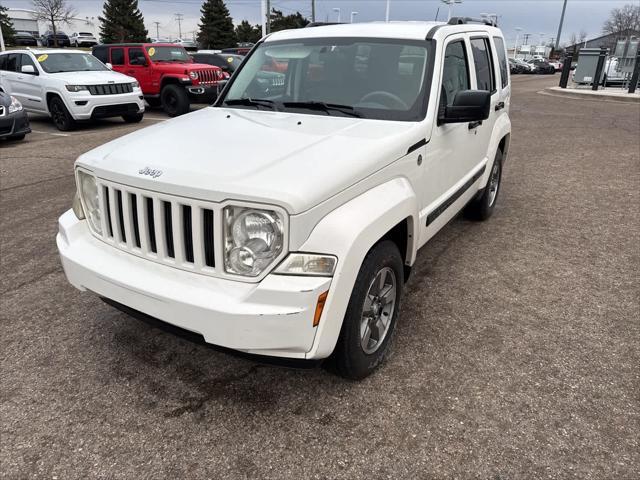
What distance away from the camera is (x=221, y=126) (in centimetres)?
313

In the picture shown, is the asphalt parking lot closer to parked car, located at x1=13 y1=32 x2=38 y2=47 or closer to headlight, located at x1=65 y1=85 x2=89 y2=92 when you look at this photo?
headlight, located at x1=65 y1=85 x2=89 y2=92

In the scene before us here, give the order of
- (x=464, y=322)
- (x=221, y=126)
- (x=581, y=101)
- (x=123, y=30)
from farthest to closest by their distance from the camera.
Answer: (x=123, y=30) < (x=581, y=101) < (x=464, y=322) < (x=221, y=126)

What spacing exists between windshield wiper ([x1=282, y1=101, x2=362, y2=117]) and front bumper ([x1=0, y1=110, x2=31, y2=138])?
8202mm

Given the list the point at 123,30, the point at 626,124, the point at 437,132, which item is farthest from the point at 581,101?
the point at 123,30

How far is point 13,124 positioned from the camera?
9.41m

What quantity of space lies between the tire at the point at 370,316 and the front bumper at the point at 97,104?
9925mm

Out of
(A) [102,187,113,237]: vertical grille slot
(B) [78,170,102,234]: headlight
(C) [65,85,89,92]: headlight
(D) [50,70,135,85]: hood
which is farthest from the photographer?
(D) [50,70,135,85]: hood

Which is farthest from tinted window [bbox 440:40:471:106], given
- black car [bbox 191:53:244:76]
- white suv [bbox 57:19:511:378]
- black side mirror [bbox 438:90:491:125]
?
black car [bbox 191:53:244:76]

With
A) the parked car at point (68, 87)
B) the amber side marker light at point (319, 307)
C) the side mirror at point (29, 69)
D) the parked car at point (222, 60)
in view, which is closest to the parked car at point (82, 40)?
the parked car at point (222, 60)

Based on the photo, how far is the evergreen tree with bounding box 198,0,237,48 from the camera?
5709cm

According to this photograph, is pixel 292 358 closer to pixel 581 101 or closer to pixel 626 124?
pixel 626 124

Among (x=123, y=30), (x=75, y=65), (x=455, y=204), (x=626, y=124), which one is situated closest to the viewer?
(x=455, y=204)

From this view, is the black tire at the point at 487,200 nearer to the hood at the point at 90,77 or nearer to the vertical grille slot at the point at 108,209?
the vertical grille slot at the point at 108,209

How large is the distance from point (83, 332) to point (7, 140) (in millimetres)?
8806
